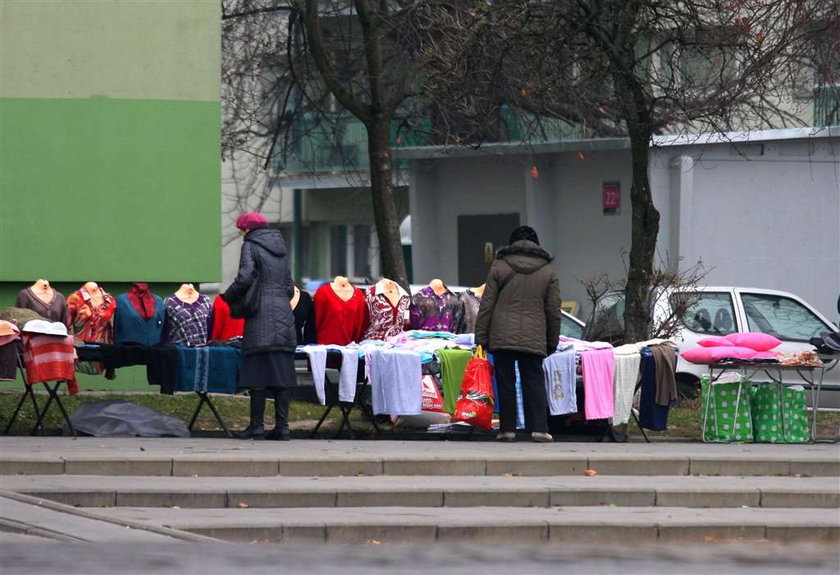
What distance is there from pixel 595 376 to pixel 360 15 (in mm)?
6793

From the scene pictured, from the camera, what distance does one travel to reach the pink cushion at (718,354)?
1305 cm

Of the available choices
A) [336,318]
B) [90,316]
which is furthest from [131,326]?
[336,318]

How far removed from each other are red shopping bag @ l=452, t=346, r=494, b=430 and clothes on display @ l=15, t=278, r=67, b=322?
3585 millimetres

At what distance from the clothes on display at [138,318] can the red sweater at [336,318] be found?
1.42m

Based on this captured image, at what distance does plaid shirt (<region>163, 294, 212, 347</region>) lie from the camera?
43.4 ft

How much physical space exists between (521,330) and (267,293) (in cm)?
221

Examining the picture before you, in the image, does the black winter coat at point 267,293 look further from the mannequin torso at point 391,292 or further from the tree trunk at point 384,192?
the tree trunk at point 384,192

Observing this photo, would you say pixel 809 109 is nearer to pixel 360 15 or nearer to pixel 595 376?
pixel 360 15

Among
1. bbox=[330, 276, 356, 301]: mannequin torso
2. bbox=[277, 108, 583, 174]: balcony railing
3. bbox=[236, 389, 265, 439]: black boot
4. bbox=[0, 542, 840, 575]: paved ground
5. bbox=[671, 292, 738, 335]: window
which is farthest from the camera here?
bbox=[277, 108, 583, 174]: balcony railing

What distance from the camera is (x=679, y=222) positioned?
74.3ft

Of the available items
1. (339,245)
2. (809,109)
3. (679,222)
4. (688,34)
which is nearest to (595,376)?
(688,34)

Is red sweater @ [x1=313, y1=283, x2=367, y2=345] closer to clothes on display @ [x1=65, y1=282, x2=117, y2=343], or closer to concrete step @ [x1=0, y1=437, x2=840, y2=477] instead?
concrete step @ [x1=0, y1=437, x2=840, y2=477]

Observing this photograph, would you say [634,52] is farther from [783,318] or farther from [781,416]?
[781,416]

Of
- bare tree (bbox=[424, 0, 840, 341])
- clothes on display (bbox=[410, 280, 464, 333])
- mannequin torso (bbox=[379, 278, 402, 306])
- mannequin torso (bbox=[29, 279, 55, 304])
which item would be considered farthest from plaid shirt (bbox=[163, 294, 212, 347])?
bare tree (bbox=[424, 0, 840, 341])
